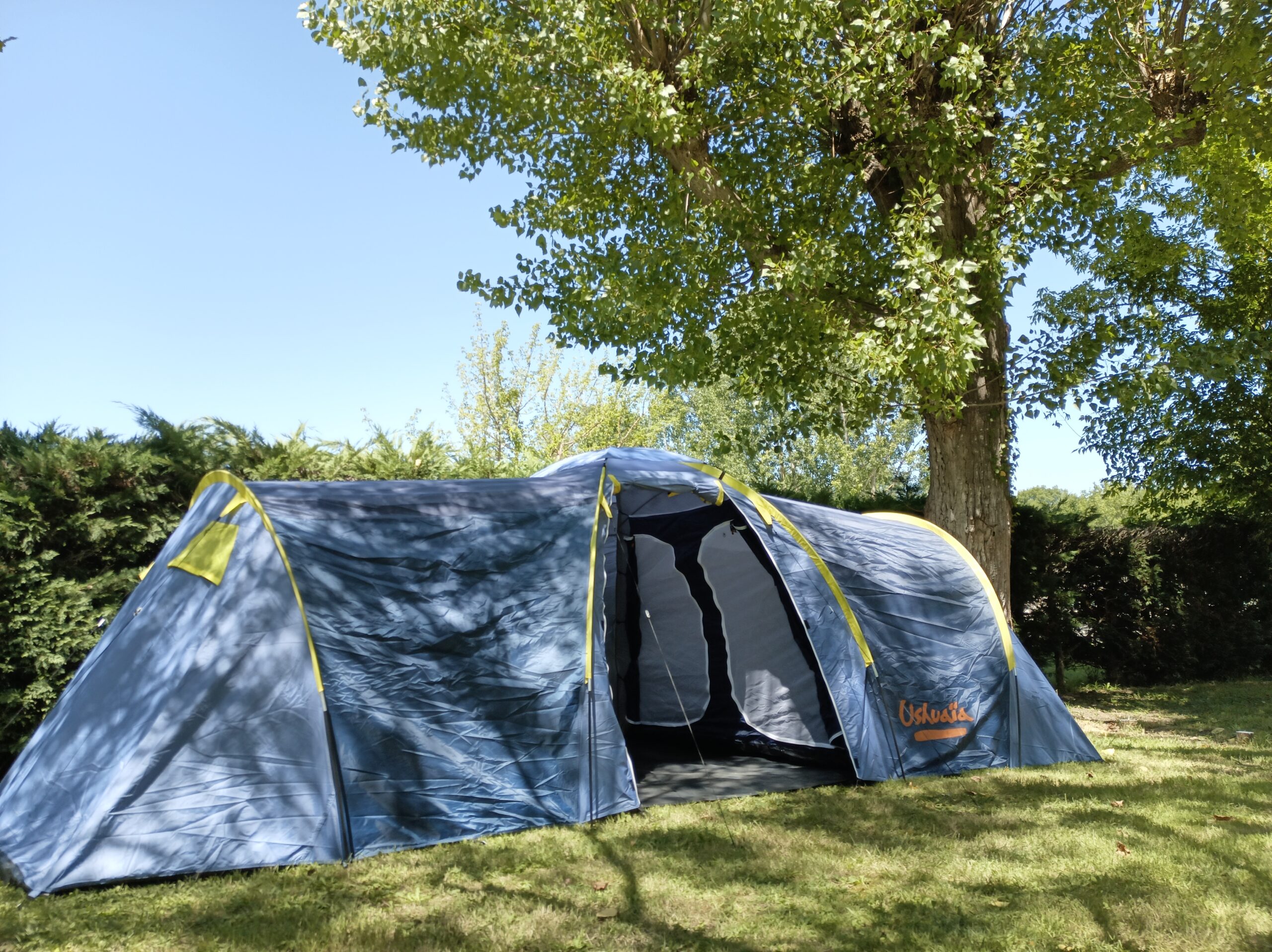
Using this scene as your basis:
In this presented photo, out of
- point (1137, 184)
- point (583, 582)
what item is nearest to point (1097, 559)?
point (1137, 184)

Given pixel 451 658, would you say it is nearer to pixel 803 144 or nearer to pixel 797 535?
pixel 797 535

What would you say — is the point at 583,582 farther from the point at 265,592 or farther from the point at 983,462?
the point at 983,462

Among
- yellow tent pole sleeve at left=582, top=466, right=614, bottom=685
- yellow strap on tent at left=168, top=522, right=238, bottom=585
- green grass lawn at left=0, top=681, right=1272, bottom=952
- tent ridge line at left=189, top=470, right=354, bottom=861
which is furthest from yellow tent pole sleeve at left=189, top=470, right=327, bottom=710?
yellow tent pole sleeve at left=582, top=466, right=614, bottom=685

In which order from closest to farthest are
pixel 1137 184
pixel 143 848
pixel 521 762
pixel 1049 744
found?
pixel 143 848 < pixel 521 762 < pixel 1049 744 < pixel 1137 184

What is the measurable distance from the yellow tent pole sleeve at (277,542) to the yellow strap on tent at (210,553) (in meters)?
0.12

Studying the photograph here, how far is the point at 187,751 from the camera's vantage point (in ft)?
13.9

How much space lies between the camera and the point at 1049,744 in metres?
6.39

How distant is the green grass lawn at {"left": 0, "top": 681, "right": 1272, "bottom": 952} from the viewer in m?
3.48

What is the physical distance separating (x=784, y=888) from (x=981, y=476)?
5.10 meters

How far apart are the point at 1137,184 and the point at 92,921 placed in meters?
13.2

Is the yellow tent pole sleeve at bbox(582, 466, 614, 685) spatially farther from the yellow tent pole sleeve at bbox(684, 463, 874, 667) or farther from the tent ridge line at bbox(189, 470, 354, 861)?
the tent ridge line at bbox(189, 470, 354, 861)

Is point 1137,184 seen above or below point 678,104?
above

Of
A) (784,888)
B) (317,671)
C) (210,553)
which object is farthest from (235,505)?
(784,888)

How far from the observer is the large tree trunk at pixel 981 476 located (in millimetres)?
8133
